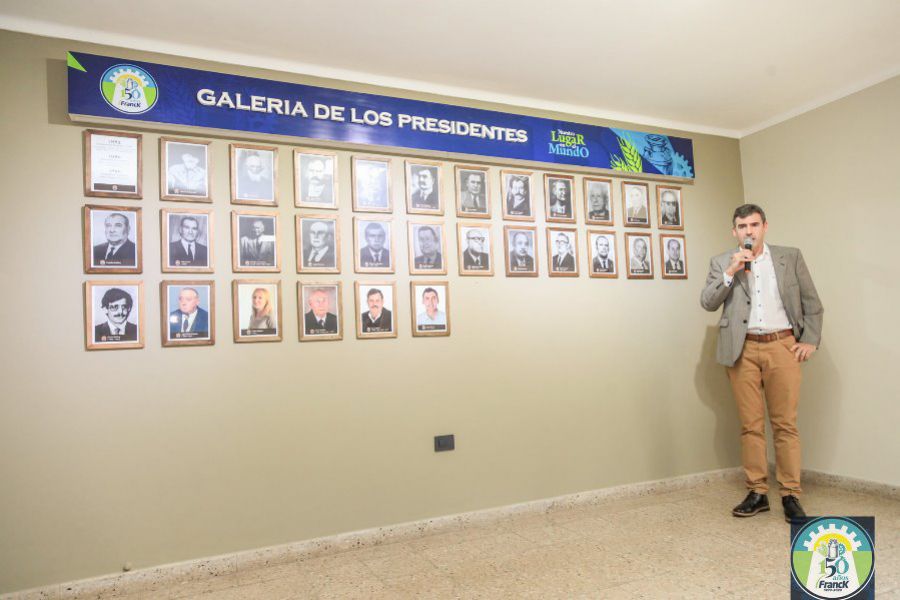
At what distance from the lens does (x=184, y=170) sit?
3381 mm

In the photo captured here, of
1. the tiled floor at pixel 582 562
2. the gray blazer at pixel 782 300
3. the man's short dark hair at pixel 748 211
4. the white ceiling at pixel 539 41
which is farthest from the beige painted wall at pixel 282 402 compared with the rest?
the man's short dark hair at pixel 748 211

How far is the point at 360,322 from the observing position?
3.74m

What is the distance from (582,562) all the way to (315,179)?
2512 millimetres

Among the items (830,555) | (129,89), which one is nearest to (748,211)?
(830,555)

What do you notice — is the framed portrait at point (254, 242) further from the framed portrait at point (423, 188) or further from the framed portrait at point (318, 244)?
the framed portrait at point (423, 188)

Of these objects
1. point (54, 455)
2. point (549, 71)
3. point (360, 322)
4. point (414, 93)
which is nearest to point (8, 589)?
point (54, 455)

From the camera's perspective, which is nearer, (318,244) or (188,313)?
(188,313)

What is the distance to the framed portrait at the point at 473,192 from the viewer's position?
4.09m

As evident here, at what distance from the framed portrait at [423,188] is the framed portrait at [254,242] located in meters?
0.85

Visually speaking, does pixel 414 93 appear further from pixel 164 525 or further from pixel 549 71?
pixel 164 525

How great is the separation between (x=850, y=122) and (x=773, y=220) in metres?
0.85

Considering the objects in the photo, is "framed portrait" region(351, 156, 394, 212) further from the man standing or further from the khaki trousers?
the khaki trousers

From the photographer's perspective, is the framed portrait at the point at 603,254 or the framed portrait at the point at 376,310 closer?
the framed portrait at the point at 376,310

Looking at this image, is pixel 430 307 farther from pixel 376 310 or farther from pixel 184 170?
pixel 184 170
